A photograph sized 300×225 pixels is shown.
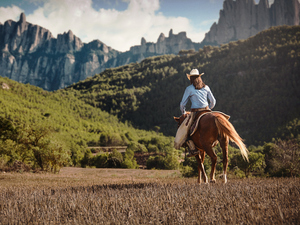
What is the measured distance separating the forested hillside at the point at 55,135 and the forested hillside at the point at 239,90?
1873 centimetres

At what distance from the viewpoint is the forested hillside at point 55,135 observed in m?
16.3

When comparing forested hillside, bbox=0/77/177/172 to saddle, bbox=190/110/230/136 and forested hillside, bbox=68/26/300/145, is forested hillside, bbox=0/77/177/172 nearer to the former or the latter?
saddle, bbox=190/110/230/136

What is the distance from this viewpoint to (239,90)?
431 ft

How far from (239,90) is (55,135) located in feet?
419

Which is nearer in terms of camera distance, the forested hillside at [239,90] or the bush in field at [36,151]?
the bush in field at [36,151]

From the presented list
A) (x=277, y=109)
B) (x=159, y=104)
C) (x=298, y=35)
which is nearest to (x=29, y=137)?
(x=277, y=109)

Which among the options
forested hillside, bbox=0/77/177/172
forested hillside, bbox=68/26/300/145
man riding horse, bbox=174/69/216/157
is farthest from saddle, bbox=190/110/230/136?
forested hillside, bbox=68/26/300/145

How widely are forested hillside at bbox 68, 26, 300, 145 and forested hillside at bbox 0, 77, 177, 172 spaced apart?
1873 cm

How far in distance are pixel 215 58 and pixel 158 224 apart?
180 metres

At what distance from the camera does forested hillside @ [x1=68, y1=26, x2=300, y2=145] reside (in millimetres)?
101688

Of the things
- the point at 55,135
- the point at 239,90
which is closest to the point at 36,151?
the point at 55,135

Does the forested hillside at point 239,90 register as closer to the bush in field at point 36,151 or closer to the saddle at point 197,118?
the bush in field at point 36,151

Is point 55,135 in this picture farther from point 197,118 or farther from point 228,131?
point 228,131

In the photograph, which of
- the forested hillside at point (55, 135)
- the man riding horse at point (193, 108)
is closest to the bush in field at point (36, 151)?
the forested hillside at point (55, 135)
